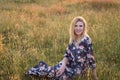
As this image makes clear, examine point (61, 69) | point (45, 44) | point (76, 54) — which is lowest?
point (61, 69)

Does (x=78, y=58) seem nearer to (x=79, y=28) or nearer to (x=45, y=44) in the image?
(x=79, y=28)

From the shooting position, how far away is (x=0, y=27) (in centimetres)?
854

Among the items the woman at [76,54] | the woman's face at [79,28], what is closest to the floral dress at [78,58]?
the woman at [76,54]

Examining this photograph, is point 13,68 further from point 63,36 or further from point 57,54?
point 63,36

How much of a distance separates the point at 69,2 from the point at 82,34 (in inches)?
387

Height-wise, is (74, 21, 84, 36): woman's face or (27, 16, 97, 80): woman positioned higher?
(74, 21, 84, 36): woman's face

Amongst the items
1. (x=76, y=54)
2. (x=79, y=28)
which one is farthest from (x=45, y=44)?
(x=79, y=28)

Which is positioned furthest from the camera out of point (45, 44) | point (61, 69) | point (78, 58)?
point (45, 44)

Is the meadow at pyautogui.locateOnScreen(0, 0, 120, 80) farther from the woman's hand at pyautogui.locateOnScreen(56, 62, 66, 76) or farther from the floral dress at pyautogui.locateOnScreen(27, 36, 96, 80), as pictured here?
the woman's hand at pyautogui.locateOnScreen(56, 62, 66, 76)

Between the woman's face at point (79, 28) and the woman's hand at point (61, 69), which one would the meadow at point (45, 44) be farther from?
the woman's face at point (79, 28)

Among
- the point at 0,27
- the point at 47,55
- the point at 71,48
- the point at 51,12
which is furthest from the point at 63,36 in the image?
the point at 51,12

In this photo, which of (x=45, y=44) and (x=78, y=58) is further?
(x=45, y=44)

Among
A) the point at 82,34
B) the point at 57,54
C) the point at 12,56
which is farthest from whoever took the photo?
the point at 57,54

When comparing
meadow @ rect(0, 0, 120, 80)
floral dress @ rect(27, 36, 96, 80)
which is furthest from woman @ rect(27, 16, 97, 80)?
meadow @ rect(0, 0, 120, 80)
